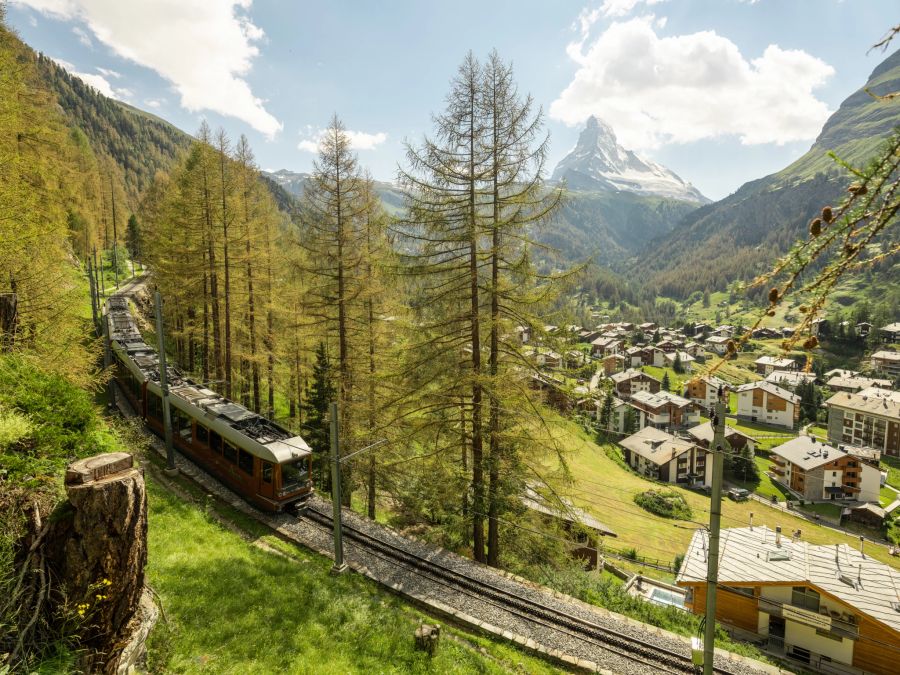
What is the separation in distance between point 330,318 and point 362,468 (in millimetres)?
5818

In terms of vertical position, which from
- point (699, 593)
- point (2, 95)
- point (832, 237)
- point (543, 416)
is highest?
point (2, 95)

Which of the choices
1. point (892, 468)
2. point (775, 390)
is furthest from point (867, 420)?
point (775, 390)

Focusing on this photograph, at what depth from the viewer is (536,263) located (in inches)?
482

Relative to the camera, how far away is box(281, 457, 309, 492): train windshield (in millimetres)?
13991

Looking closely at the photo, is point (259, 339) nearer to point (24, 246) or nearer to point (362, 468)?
point (362, 468)

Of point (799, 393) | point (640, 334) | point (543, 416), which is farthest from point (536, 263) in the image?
point (640, 334)

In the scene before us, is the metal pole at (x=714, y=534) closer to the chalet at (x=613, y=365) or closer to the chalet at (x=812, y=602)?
the chalet at (x=812, y=602)

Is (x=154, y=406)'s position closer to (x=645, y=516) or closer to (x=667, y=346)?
(x=645, y=516)

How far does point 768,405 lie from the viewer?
7625cm

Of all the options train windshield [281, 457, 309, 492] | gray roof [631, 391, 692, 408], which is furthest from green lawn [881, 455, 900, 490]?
train windshield [281, 457, 309, 492]

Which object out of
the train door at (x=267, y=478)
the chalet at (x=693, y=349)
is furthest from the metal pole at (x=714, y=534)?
the chalet at (x=693, y=349)

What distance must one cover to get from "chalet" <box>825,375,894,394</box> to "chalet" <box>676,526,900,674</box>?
73977 millimetres

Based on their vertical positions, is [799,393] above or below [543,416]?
below

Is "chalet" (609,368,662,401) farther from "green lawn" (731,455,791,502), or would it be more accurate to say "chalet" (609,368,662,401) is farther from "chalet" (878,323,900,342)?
"chalet" (878,323,900,342)
